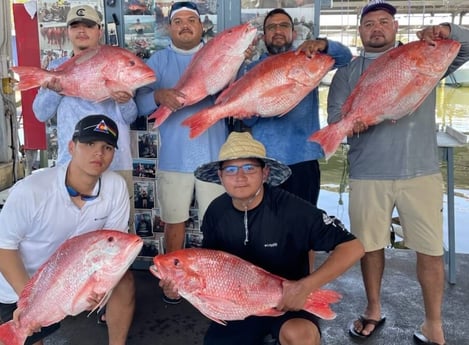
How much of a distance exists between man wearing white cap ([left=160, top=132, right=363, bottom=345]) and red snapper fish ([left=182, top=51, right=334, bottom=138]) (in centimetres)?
37

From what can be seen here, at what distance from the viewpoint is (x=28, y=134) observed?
359 centimetres

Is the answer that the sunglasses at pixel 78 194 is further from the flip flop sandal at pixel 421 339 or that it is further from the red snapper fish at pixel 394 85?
the flip flop sandal at pixel 421 339

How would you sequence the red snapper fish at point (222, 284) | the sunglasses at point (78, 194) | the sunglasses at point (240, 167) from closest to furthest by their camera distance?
the red snapper fish at point (222, 284) < the sunglasses at point (240, 167) < the sunglasses at point (78, 194)

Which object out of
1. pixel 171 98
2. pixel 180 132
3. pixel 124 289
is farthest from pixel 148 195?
pixel 124 289

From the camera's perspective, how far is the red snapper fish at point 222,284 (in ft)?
5.68

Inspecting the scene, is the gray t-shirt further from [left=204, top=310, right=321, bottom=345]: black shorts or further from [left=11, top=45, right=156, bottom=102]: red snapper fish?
[left=11, top=45, right=156, bottom=102]: red snapper fish

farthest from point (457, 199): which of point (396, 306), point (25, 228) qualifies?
point (25, 228)

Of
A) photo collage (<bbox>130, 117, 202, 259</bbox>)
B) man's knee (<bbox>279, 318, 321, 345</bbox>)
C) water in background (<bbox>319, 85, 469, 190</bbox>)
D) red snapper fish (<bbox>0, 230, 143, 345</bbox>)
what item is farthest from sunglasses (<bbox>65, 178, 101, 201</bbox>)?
water in background (<bbox>319, 85, 469, 190</bbox>)

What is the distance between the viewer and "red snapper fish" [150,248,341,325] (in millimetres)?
1731

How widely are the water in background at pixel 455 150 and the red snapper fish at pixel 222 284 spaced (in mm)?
5235

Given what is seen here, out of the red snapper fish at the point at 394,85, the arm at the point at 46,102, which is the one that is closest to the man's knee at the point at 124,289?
the arm at the point at 46,102

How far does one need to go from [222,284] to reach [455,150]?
8.95 metres

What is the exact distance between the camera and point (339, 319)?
284 centimetres

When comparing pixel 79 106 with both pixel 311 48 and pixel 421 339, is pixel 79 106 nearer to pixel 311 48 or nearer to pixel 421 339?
pixel 311 48
